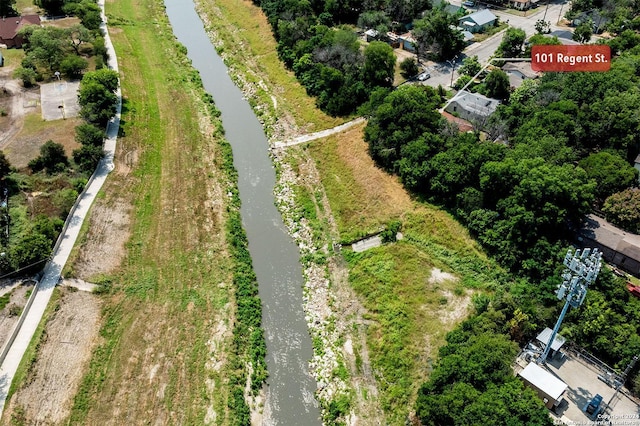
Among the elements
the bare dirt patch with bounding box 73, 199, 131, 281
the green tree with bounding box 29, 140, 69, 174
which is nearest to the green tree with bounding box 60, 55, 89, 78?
the green tree with bounding box 29, 140, 69, 174

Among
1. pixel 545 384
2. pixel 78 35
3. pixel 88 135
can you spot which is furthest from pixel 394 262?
pixel 78 35

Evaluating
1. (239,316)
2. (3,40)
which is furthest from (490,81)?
(3,40)

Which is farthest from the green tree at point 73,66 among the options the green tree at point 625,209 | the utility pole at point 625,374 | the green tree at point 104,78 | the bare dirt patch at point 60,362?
the utility pole at point 625,374

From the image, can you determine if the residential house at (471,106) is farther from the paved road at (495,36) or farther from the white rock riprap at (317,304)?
the white rock riprap at (317,304)

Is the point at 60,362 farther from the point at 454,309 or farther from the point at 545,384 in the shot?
the point at 545,384

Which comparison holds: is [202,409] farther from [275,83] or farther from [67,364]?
[275,83]
